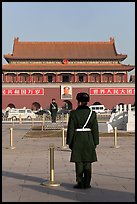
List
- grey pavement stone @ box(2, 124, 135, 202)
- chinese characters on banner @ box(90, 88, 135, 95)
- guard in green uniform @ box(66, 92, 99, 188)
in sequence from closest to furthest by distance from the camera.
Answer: grey pavement stone @ box(2, 124, 135, 202) → guard in green uniform @ box(66, 92, 99, 188) → chinese characters on banner @ box(90, 88, 135, 95)

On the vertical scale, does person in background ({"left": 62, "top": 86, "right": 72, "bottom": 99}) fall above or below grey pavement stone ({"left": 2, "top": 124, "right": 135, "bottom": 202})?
above

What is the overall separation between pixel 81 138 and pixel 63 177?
145 cm

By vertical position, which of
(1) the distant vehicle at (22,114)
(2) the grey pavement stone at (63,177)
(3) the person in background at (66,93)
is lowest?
(2) the grey pavement stone at (63,177)

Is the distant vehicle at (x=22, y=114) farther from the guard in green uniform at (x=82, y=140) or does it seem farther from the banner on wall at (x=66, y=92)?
the guard in green uniform at (x=82, y=140)

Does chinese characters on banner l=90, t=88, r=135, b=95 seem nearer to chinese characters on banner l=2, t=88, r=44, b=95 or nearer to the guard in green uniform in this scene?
chinese characters on banner l=2, t=88, r=44, b=95

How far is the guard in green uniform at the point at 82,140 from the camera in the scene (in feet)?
23.6

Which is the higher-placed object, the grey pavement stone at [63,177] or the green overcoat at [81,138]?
the green overcoat at [81,138]

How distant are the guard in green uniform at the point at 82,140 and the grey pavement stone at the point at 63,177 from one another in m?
0.28

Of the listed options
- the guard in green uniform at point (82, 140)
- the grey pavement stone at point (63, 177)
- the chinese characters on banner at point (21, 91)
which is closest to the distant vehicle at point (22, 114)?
the chinese characters on banner at point (21, 91)

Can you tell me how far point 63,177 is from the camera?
330 inches

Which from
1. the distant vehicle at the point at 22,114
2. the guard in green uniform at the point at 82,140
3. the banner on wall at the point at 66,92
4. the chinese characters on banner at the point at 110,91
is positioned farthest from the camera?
the chinese characters on banner at the point at 110,91

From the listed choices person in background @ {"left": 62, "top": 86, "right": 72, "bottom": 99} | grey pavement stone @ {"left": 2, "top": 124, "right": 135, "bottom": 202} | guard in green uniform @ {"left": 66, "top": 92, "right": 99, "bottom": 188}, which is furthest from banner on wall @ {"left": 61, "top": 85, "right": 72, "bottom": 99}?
guard in green uniform @ {"left": 66, "top": 92, "right": 99, "bottom": 188}

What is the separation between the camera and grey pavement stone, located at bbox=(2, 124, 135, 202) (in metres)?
6.61

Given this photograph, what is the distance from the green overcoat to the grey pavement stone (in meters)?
0.54
